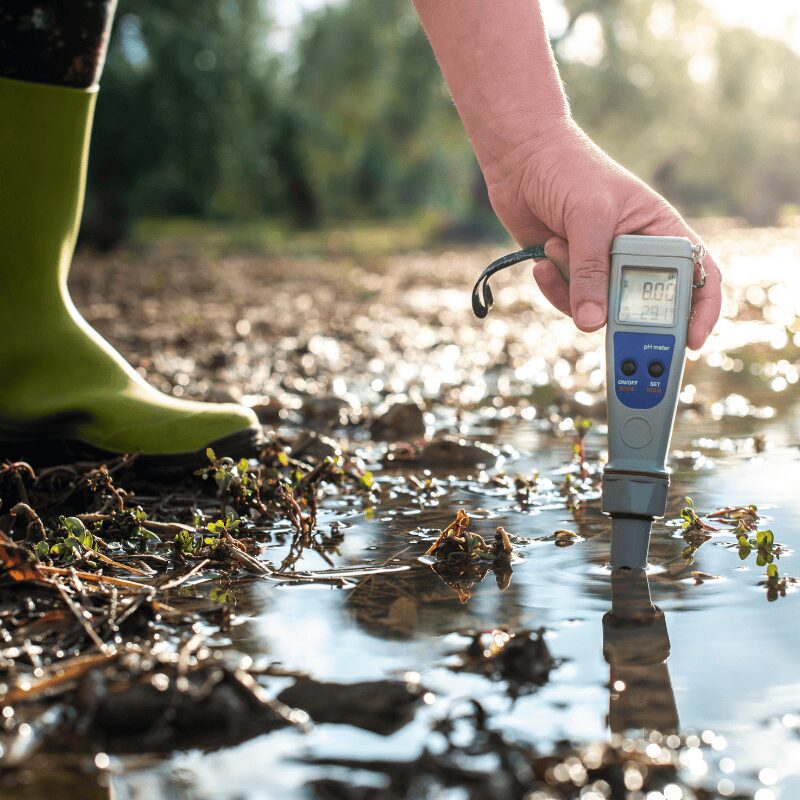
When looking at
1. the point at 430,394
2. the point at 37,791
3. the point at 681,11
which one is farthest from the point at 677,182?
the point at 37,791

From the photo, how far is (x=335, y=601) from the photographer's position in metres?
1.77

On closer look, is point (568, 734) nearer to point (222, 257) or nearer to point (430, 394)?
point (430, 394)

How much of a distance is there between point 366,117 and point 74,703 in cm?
2502

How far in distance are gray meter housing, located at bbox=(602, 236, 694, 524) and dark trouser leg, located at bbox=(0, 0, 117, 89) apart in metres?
1.49

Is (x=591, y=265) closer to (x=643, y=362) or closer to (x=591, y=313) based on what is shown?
(x=591, y=313)

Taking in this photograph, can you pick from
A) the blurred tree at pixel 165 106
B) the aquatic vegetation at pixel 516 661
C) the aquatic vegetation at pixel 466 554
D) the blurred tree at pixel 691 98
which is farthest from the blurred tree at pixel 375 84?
the aquatic vegetation at pixel 516 661

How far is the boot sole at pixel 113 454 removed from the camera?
2.54m

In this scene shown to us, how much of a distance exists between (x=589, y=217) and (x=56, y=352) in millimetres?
1406

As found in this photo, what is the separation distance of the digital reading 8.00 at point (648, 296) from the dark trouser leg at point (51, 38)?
1.53 metres

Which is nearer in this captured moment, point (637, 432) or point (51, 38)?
point (637, 432)

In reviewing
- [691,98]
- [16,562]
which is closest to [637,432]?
[16,562]

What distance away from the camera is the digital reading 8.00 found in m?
1.82

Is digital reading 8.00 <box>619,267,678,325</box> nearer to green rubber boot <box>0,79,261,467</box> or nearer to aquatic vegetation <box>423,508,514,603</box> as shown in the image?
aquatic vegetation <box>423,508,514,603</box>

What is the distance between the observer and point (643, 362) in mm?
1885
